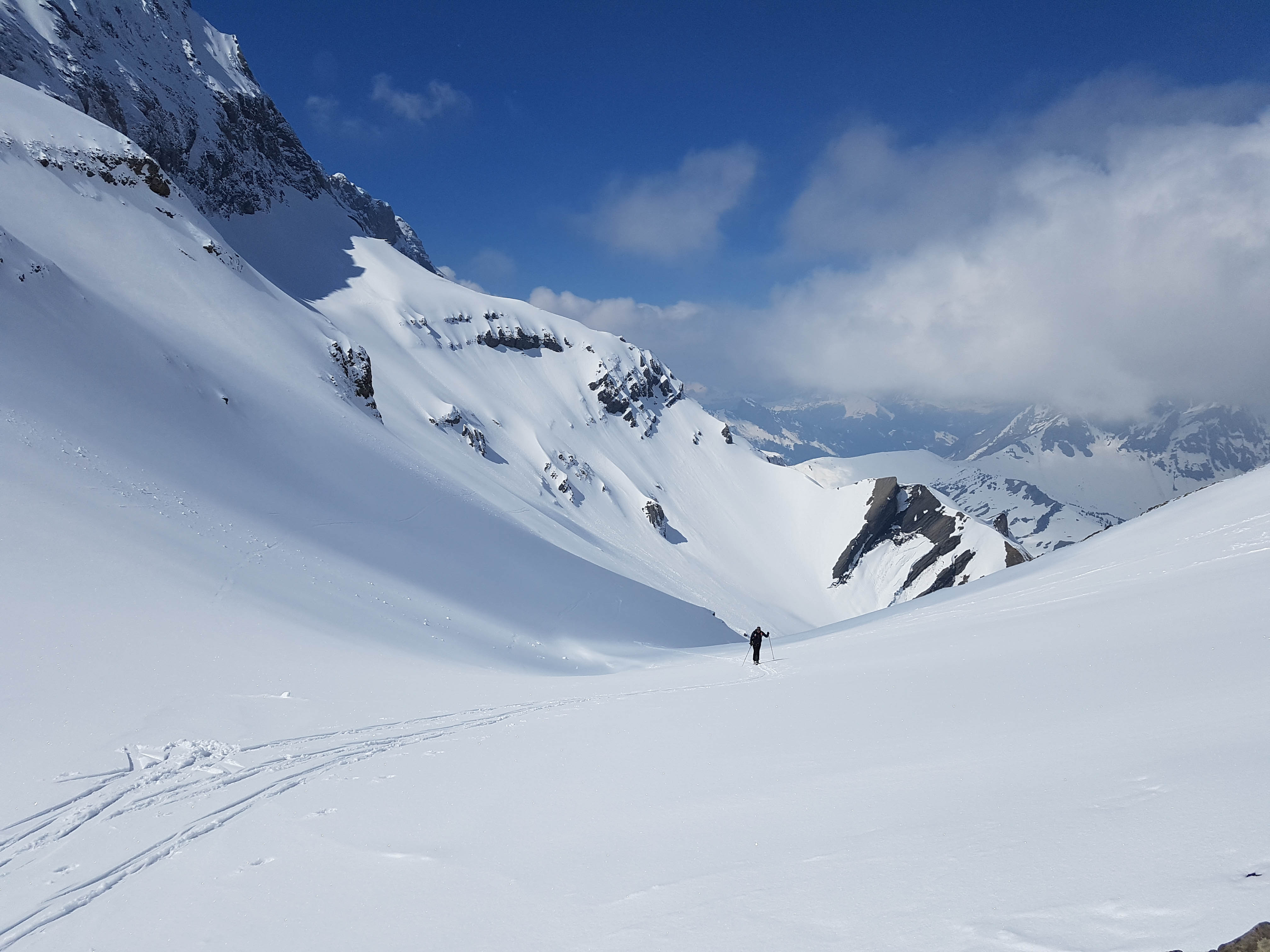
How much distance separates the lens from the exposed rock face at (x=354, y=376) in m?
43.5

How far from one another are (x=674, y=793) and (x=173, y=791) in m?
6.21

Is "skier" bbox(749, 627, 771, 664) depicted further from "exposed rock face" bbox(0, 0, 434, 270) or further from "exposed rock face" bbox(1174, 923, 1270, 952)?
"exposed rock face" bbox(0, 0, 434, 270)

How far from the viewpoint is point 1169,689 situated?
6379mm

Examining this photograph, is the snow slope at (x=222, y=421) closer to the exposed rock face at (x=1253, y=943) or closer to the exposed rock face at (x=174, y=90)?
the exposed rock face at (x=1253, y=943)

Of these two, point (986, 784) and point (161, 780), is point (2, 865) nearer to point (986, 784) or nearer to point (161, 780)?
point (161, 780)

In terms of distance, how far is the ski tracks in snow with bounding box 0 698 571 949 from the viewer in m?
5.56

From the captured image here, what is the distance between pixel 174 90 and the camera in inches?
3334

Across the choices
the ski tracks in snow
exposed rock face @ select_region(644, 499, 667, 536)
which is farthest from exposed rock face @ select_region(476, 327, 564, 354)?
the ski tracks in snow

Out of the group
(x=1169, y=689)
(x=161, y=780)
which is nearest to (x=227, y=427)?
(x=161, y=780)

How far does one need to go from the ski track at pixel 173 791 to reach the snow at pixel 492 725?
0.05m

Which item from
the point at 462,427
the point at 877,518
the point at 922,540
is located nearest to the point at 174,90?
the point at 462,427

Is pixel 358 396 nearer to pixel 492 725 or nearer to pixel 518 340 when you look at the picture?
pixel 492 725

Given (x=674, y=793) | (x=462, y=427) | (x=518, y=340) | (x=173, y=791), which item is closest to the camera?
(x=674, y=793)

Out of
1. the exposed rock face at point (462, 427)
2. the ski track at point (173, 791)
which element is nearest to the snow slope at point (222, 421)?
the ski track at point (173, 791)
